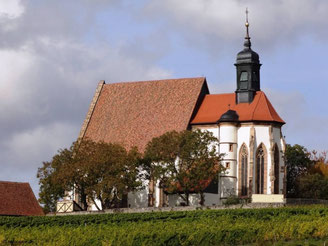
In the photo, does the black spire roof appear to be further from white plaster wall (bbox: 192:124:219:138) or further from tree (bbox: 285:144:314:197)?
tree (bbox: 285:144:314:197)

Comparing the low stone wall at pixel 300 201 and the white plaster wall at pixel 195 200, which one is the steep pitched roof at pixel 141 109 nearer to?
the white plaster wall at pixel 195 200

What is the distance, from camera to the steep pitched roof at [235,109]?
309 feet

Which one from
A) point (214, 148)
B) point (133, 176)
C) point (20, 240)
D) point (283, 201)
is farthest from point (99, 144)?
point (20, 240)

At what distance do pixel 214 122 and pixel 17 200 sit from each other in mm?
19002

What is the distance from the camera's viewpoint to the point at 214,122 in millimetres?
95500

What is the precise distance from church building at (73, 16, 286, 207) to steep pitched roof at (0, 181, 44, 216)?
8.73 meters

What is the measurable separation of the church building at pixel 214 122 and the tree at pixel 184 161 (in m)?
3.00

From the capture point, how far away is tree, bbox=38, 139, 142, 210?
88.7 metres

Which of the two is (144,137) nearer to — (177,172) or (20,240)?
(177,172)

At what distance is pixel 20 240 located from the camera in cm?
5625

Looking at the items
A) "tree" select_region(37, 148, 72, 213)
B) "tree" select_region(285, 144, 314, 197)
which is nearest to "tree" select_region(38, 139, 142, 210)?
"tree" select_region(37, 148, 72, 213)

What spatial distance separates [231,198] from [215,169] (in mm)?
2817

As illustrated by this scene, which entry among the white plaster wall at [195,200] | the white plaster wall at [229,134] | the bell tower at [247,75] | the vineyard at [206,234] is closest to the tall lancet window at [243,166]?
the white plaster wall at [229,134]

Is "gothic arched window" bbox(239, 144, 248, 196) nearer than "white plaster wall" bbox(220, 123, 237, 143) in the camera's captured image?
Yes
